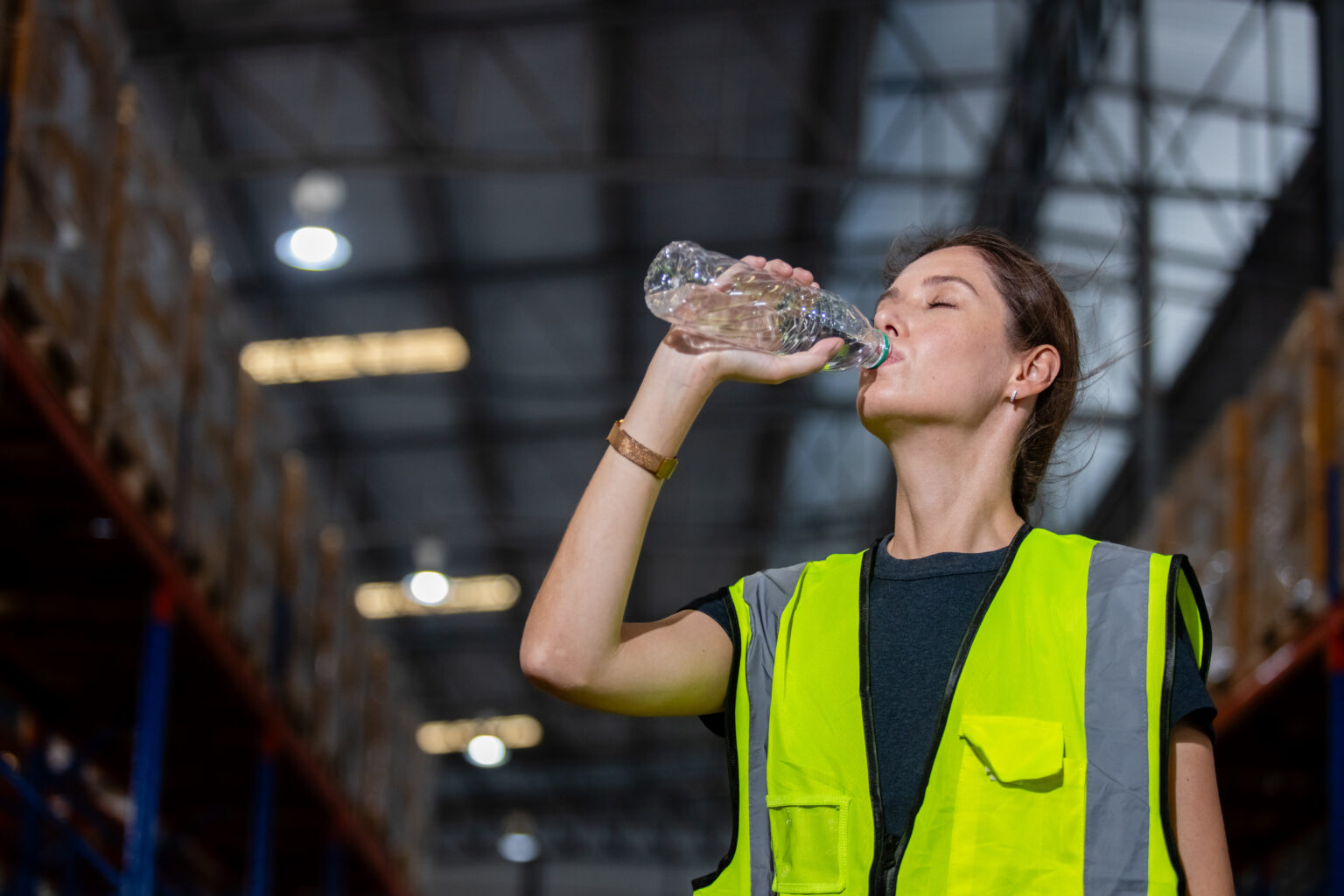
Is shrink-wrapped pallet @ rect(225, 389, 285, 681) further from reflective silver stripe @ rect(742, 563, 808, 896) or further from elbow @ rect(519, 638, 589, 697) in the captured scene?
elbow @ rect(519, 638, 589, 697)

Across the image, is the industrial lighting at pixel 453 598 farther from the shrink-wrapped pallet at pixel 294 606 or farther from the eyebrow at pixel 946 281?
the eyebrow at pixel 946 281

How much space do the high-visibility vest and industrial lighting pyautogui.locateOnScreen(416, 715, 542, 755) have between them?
3295 cm

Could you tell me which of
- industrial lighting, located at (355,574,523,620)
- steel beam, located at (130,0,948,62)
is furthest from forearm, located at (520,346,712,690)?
industrial lighting, located at (355,574,523,620)

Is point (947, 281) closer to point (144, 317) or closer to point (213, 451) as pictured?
point (144, 317)

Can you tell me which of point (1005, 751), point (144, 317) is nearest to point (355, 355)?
point (144, 317)

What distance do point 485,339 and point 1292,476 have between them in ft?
45.7

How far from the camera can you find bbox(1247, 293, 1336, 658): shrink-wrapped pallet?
920 cm

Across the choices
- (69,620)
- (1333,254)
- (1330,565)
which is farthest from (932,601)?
(1333,254)

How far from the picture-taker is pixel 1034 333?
8.68ft

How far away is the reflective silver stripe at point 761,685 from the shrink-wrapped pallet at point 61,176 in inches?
201

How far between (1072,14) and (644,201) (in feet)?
18.5

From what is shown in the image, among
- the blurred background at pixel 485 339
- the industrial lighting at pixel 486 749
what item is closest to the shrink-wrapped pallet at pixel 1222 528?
the blurred background at pixel 485 339

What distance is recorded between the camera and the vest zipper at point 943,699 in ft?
6.84

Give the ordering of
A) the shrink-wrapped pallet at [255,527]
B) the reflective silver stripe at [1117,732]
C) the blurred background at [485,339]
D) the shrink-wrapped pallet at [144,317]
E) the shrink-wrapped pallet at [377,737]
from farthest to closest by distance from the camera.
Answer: the shrink-wrapped pallet at [377,737] → the shrink-wrapped pallet at [255,527] → the blurred background at [485,339] → the shrink-wrapped pallet at [144,317] → the reflective silver stripe at [1117,732]
